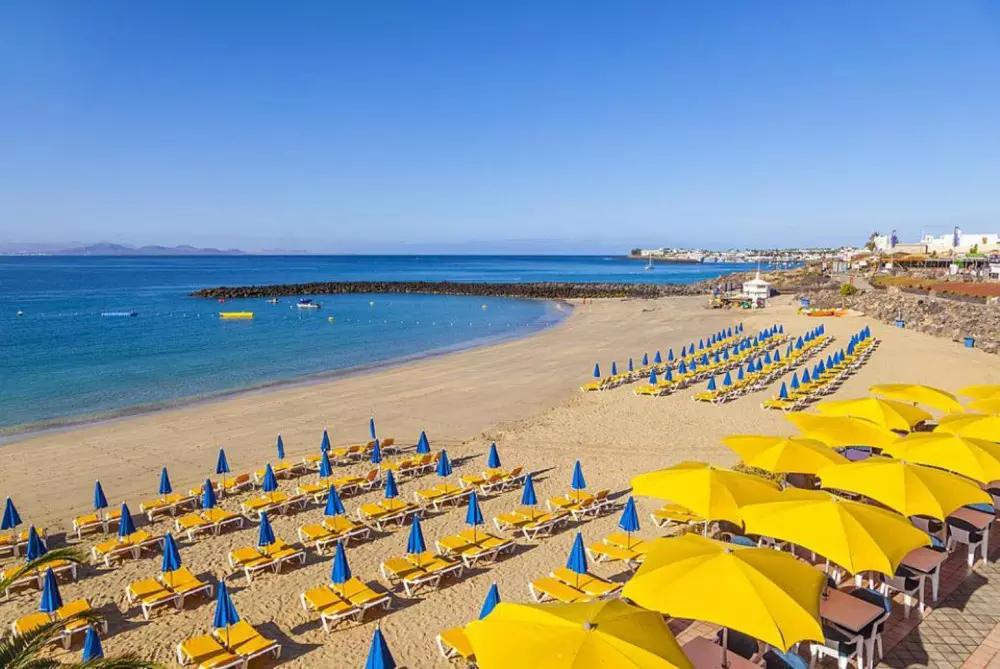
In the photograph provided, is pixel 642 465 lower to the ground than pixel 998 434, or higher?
lower

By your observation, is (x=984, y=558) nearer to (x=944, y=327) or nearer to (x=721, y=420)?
(x=721, y=420)

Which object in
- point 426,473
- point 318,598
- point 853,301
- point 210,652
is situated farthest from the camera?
point 853,301

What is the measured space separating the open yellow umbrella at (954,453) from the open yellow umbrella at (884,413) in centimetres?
176

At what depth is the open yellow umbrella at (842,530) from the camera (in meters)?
6.14

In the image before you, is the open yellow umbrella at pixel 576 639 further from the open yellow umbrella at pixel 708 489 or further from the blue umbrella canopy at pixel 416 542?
the blue umbrella canopy at pixel 416 542

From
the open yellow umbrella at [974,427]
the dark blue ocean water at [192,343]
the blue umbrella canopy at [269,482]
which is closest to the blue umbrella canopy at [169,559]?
the blue umbrella canopy at [269,482]

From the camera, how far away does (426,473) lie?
14.1 metres

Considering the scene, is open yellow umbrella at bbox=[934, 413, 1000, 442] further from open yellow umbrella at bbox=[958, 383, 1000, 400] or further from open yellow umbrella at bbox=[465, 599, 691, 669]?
open yellow umbrella at bbox=[465, 599, 691, 669]

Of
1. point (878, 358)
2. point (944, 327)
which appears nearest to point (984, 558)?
point (878, 358)

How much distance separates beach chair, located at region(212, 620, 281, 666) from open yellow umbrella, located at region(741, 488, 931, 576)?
586 centimetres

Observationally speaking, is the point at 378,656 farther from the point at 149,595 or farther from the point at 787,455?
the point at 787,455

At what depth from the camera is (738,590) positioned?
5301 mm

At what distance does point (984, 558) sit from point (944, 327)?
28.4m

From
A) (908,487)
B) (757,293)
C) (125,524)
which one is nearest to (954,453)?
(908,487)
